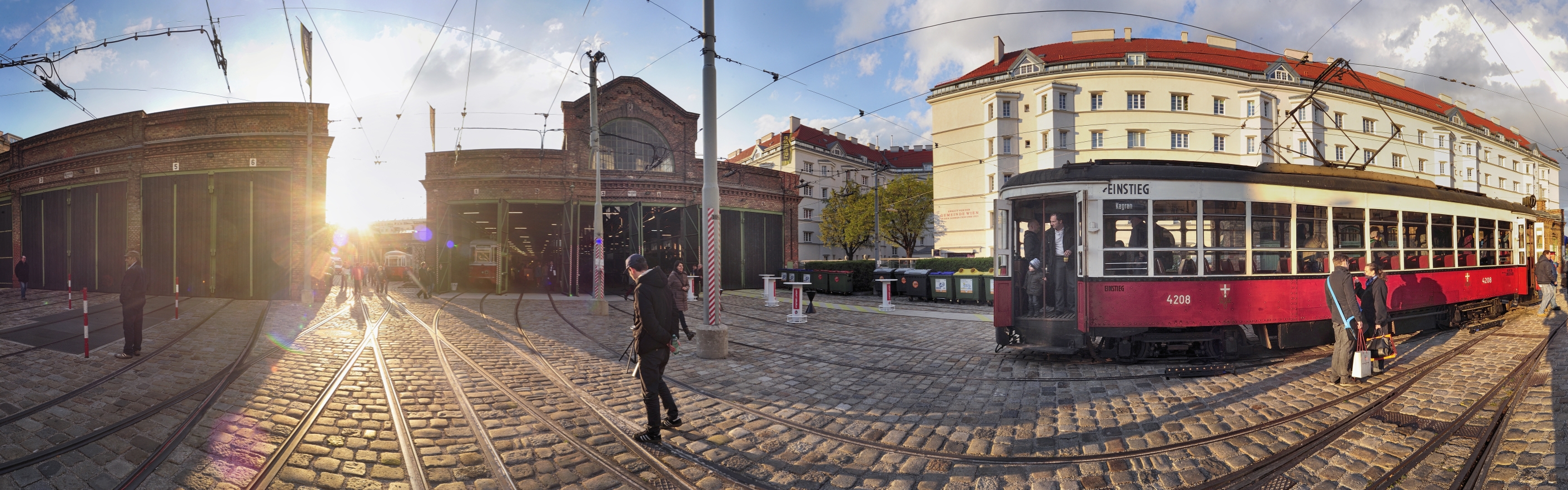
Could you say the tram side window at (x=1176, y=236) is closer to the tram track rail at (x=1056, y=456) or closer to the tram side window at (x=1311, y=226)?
the tram side window at (x=1311, y=226)

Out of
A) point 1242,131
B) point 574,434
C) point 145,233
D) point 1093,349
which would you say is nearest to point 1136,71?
point 1242,131

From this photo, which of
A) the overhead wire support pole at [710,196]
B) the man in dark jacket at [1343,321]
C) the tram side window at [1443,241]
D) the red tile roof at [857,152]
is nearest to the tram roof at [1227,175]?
the tram side window at [1443,241]

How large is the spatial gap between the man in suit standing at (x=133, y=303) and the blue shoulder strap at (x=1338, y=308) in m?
15.7

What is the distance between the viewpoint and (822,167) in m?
52.8

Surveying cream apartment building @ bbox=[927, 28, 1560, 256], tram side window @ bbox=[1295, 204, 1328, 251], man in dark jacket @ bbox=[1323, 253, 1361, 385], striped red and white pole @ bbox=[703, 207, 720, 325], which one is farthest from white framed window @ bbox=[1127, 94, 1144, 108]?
striped red and white pole @ bbox=[703, 207, 720, 325]

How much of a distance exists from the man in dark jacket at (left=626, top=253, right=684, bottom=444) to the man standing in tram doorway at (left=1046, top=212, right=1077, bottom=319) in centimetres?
583

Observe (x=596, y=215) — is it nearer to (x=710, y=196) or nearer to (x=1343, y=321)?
(x=710, y=196)

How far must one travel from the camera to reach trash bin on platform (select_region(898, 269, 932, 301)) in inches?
786

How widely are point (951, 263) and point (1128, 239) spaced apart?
82.3ft

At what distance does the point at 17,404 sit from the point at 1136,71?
44775 millimetres

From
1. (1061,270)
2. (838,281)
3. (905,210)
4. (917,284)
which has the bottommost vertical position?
(838,281)

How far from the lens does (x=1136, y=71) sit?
35781 millimetres

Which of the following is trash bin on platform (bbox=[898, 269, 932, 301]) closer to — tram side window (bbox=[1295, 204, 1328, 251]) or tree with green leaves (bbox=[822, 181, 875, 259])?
tram side window (bbox=[1295, 204, 1328, 251])

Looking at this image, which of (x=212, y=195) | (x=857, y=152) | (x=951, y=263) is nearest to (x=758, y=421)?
(x=212, y=195)
